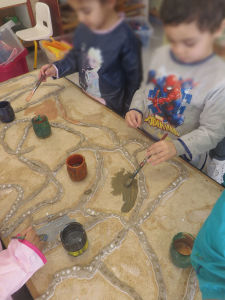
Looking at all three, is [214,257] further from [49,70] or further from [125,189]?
[49,70]

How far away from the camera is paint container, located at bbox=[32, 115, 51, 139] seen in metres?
0.97

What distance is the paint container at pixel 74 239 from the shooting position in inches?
24.6

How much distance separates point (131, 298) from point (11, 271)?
1.04ft

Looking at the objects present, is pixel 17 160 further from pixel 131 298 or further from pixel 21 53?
pixel 21 53

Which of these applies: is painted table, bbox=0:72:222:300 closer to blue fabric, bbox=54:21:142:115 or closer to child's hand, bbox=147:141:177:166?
child's hand, bbox=147:141:177:166

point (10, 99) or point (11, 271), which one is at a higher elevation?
point (10, 99)

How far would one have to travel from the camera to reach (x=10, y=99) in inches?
47.9

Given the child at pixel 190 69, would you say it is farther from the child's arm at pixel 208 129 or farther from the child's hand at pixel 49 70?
the child's hand at pixel 49 70

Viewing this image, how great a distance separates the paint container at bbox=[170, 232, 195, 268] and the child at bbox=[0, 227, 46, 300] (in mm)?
337

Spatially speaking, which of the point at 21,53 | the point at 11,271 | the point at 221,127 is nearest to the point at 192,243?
the point at 221,127

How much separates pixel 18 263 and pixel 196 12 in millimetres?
681

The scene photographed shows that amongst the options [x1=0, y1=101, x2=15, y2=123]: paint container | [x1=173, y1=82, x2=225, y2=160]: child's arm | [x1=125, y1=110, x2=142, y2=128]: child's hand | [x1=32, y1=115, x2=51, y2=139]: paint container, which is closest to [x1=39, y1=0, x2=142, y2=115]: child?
[x1=173, y1=82, x2=225, y2=160]: child's arm

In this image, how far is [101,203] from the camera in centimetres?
77

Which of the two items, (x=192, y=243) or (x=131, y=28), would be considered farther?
(x=192, y=243)
